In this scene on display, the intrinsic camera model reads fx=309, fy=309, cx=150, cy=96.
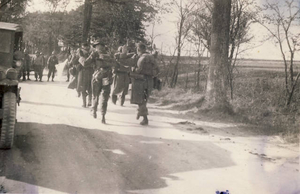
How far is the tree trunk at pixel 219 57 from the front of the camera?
8.95 metres

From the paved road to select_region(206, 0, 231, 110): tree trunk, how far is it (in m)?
2.23

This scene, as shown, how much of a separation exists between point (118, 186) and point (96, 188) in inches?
10.7

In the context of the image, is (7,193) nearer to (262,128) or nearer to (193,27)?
(262,128)

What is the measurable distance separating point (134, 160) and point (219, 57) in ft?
17.5

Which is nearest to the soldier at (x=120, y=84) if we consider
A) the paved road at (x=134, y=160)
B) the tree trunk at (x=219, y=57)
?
the tree trunk at (x=219, y=57)

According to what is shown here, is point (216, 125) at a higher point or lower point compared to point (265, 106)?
lower

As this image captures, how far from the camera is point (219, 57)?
9.08m

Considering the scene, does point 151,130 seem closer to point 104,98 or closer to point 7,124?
point 104,98

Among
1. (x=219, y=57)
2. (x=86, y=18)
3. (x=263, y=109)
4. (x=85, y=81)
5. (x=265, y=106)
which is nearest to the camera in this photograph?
(x=263, y=109)

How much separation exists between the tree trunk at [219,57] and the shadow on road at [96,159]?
310cm

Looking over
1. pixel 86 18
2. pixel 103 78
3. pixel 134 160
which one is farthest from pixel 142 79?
pixel 86 18

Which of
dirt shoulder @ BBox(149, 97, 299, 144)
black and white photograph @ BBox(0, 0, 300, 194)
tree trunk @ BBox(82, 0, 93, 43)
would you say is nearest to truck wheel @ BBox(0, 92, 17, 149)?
black and white photograph @ BBox(0, 0, 300, 194)

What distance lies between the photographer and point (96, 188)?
3678 millimetres

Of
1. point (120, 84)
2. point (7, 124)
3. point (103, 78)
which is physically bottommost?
point (7, 124)
